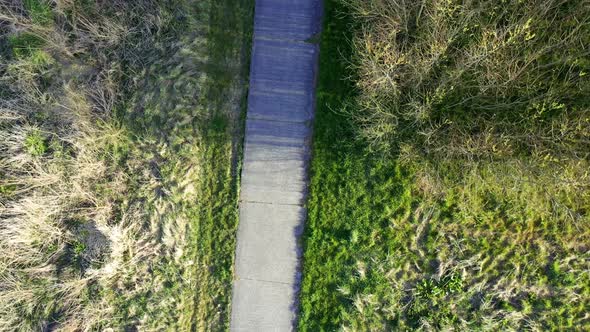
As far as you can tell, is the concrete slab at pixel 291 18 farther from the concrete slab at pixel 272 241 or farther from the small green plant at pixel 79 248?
the small green plant at pixel 79 248

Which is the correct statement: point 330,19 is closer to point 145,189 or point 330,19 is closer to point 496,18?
point 496,18

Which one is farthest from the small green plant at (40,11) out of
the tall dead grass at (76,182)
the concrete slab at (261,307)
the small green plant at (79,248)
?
the concrete slab at (261,307)

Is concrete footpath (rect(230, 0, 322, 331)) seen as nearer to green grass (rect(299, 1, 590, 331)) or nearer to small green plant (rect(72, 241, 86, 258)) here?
green grass (rect(299, 1, 590, 331))

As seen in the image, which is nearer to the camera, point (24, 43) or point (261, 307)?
point (261, 307)

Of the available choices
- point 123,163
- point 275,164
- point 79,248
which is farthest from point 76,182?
point 275,164

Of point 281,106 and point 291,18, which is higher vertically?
point 291,18

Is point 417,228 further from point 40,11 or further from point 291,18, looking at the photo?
point 40,11
